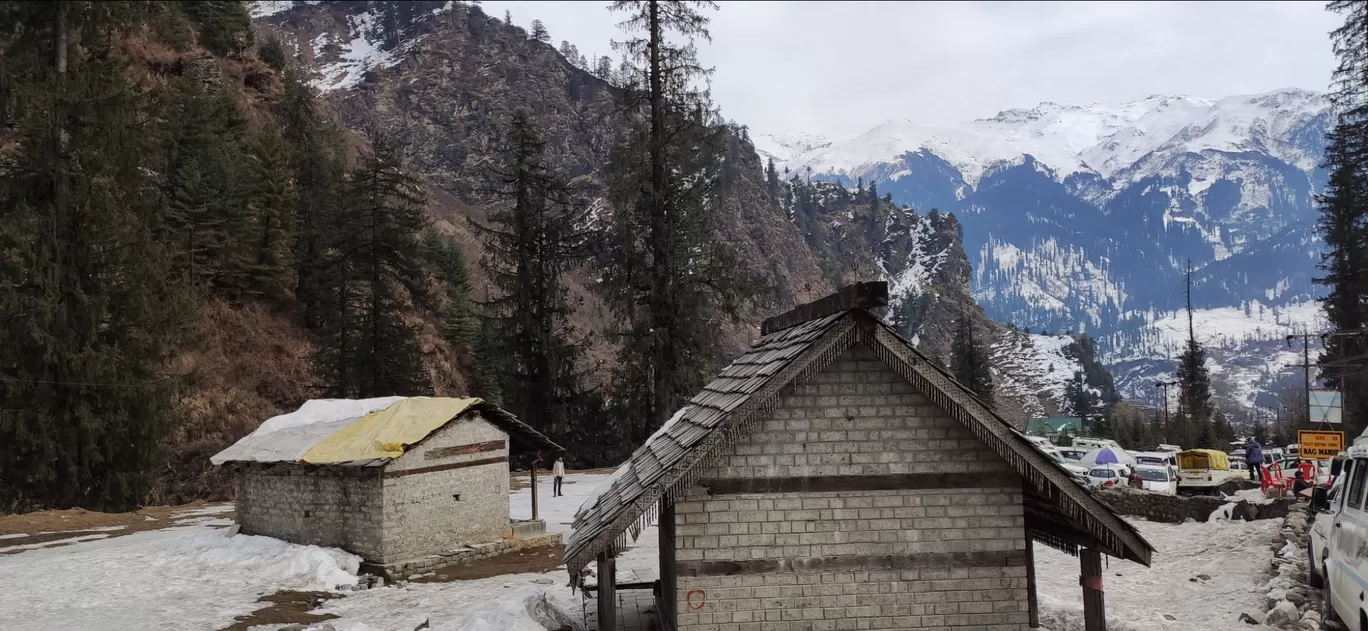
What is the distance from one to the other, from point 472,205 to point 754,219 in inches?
1554

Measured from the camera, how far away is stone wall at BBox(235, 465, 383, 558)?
53.0 feet

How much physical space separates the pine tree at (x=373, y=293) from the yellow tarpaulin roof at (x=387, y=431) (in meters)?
16.2

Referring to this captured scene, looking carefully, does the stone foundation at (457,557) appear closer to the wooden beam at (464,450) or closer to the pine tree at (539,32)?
the wooden beam at (464,450)

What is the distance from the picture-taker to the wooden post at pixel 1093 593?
692 centimetres

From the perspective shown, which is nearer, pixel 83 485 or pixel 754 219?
pixel 83 485

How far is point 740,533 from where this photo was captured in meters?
6.90

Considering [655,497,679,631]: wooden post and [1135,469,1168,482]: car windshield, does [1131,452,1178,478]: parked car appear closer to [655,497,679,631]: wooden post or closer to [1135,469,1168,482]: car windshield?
[1135,469,1168,482]: car windshield

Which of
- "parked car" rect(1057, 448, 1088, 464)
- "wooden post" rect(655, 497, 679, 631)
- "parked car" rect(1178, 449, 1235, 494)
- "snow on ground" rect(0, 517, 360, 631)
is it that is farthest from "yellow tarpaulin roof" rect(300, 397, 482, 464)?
"parked car" rect(1057, 448, 1088, 464)

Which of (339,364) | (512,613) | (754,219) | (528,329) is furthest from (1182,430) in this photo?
(754,219)

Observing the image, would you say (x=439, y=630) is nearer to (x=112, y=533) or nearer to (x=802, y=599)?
(x=802, y=599)

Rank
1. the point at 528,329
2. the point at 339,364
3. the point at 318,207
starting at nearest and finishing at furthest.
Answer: the point at 339,364 → the point at 528,329 → the point at 318,207

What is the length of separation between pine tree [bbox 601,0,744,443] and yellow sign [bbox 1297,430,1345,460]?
15870 mm

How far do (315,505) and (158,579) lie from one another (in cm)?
298

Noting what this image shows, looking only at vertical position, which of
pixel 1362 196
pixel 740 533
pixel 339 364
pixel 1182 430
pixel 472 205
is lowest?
pixel 1182 430
